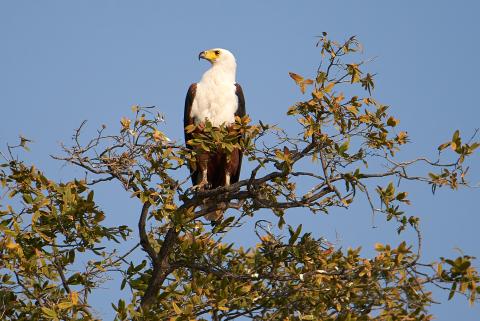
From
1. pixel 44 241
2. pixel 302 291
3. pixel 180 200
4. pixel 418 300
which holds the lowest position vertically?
pixel 418 300

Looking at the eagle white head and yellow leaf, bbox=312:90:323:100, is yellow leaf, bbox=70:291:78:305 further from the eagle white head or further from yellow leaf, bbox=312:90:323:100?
the eagle white head

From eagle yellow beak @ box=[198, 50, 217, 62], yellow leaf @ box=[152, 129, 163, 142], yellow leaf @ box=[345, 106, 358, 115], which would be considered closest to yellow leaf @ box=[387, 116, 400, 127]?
yellow leaf @ box=[345, 106, 358, 115]

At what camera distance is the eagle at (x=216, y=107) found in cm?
746

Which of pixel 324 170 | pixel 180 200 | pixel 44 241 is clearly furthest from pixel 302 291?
pixel 44 241

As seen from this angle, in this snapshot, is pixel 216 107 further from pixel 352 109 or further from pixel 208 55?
pixel 352 109

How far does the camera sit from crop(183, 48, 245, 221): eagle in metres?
7.46

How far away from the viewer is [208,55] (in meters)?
8.09

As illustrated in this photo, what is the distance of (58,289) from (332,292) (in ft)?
5.79

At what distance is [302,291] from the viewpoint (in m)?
5.62

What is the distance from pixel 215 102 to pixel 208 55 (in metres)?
0.78

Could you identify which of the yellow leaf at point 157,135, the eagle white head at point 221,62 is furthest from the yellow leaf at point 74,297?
the eagle white head at point 221,62

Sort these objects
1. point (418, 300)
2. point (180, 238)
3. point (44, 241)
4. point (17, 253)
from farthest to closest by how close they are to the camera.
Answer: point (180, 238) → point (44, 241) → point (17, 253) → point (418, 300)

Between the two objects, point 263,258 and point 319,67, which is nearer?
point 319,67

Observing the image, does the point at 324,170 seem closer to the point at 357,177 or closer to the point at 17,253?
the point at 357,177
